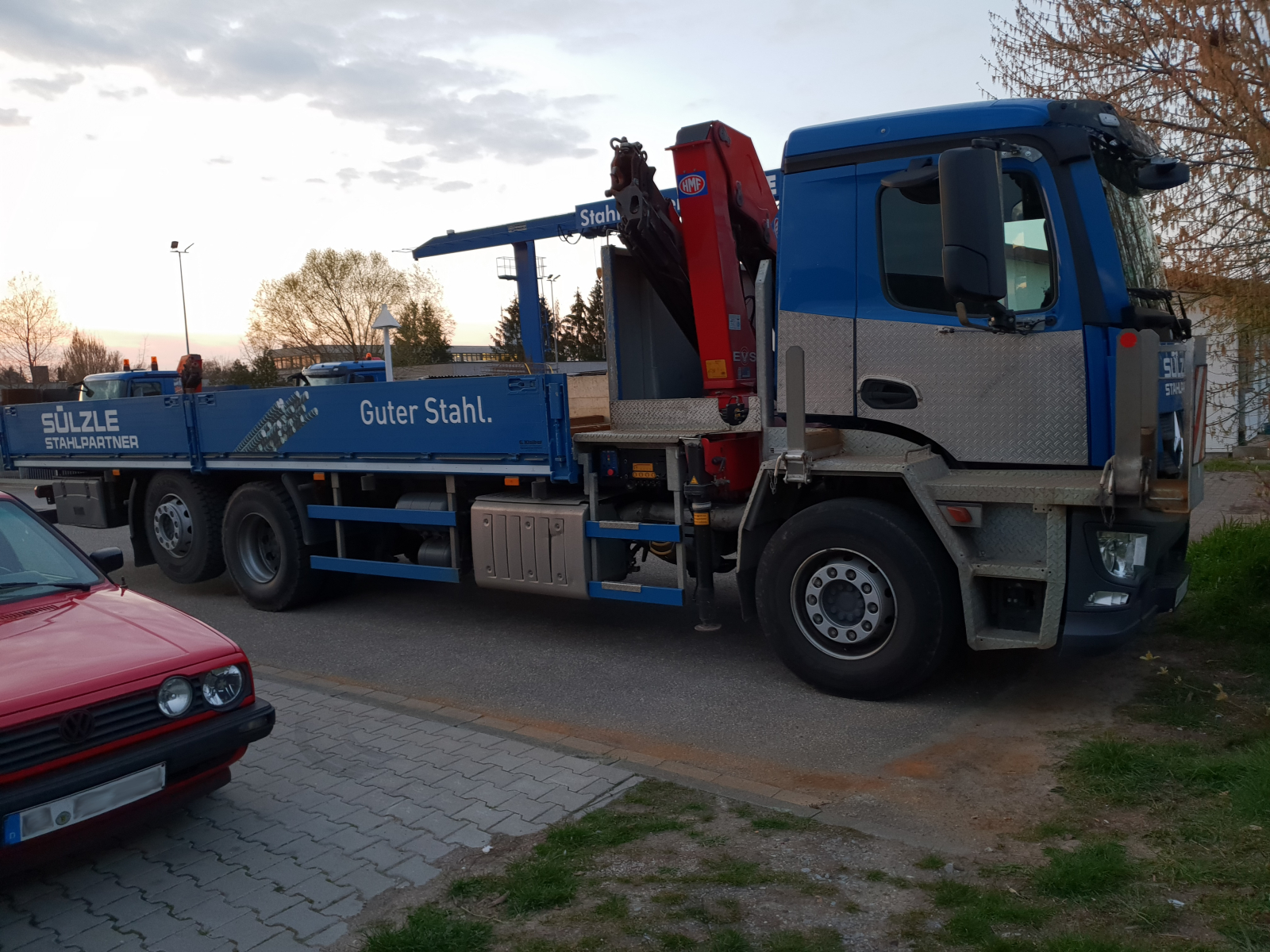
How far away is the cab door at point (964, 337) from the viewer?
16.8 ft

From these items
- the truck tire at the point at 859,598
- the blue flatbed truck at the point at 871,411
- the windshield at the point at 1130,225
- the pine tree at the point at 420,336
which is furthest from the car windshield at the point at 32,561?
the pine tree at the point at 420,336

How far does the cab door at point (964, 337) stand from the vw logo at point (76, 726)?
4156mm

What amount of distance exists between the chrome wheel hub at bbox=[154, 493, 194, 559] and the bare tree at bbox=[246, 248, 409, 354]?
4723 centimetres

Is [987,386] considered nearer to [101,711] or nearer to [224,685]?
[224,685]

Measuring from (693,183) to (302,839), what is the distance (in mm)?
4514

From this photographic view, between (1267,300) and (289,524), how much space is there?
7.78m

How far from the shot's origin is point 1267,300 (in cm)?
679

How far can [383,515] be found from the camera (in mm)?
7973

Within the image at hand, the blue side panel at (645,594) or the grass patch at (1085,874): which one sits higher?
the blue side panel at (645,594)

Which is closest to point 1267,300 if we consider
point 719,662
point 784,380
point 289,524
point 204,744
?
point 784,380

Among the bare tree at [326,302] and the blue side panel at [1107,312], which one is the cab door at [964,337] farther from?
the bare tree at [326,302]

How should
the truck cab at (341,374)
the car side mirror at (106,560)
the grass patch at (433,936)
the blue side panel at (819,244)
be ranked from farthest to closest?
the truck cab at (341,374)
the blue side panel at (819,244)
the car side mirror at (106,560)
the grass patch at (433,936)

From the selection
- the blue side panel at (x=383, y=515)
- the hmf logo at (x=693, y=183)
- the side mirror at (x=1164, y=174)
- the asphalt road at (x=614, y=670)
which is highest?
the hmf logo at (x=693, y=183)

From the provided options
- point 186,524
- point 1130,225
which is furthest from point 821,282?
point 186,524
